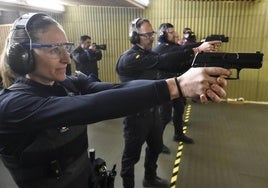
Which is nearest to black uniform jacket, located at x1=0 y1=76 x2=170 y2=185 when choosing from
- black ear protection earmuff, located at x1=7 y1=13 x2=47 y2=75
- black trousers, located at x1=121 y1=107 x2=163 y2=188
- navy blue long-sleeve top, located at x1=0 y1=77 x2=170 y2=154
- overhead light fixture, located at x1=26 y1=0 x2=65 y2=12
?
navy blue long-sleeve top, located at x1=0 y1=77 x2=170 y2=154

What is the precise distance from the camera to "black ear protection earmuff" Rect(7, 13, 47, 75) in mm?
1053

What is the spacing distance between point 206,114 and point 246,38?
2568 millimetres

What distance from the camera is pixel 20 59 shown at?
3.46 feet

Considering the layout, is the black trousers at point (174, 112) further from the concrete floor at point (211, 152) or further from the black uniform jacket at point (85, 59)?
the black uniform jacket at point (85, 59)

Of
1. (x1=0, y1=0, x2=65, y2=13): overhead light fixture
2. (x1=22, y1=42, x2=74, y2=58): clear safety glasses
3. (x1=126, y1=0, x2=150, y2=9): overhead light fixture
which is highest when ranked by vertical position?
(x1=126, y1=0, x2=150, y2=9): overhead light fixture

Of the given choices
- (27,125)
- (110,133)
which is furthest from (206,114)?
(27,125)

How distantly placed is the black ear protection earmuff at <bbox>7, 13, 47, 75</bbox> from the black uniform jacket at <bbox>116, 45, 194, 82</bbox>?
5.06 ft

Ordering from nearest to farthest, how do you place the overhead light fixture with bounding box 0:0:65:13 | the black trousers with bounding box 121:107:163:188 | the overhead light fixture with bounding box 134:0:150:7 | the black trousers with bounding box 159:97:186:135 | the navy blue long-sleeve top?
the navy blue long-sleeve top
the black trousers with bounding box 121:107:163:188
the black trousers with bounding box 159:97:186:135
the overhead light fixture with bounding box 0:0:65:13
the overhead light fixture with bounding box 134:0:150:7

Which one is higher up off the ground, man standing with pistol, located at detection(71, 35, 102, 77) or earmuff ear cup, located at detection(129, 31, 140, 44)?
earmuff ear cup, located at detection(129, 31, 140, 44)

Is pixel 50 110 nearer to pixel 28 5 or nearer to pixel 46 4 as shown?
pixel 28 5

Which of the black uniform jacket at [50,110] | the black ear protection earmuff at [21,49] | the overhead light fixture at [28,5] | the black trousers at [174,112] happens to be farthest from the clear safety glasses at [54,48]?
the overhead light fixture at [28,5]

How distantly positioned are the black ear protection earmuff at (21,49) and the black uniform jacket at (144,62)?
1.54 m

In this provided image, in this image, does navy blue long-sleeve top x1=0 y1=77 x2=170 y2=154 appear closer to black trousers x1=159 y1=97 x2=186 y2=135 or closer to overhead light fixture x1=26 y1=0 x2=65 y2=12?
black trousers x1=159 y1=97 x2=186 y2=135

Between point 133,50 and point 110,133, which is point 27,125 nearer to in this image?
point 133,50
